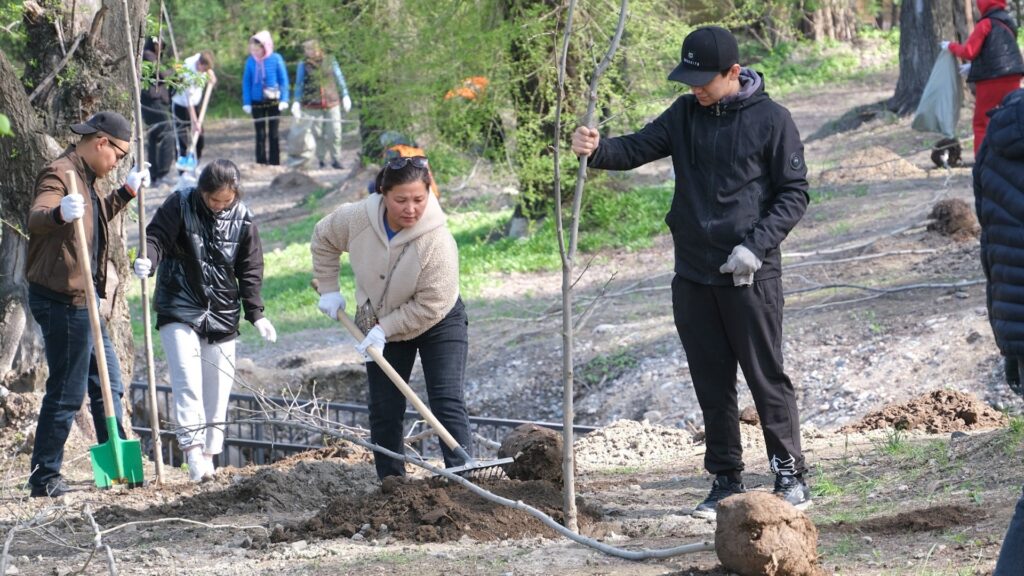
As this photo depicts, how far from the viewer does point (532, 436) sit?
534 centimetres

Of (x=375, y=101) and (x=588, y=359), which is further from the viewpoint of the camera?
(x=375, y=101)

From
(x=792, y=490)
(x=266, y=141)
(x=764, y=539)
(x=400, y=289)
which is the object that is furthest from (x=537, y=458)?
(x=266, y=141)

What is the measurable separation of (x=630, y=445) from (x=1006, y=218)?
3613 millimetres

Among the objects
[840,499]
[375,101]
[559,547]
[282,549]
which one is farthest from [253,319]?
[375,101]

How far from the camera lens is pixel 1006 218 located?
10.9ft

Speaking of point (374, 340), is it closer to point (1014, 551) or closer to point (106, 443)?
point (106, 443)

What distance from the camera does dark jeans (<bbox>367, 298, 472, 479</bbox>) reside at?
527cm

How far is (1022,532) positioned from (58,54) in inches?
224

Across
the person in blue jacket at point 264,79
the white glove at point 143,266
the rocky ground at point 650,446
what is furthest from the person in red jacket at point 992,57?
the person in blue jacket at point 264,79

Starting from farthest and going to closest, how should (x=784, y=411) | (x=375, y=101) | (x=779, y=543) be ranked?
(x=375, y=101) < (x=784, y=411) < (x=779, y=543)

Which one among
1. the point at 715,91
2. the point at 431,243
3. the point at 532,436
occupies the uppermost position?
the point at 715,91

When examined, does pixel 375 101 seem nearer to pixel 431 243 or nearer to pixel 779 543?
pixel 431 243

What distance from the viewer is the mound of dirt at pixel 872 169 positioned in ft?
41.3

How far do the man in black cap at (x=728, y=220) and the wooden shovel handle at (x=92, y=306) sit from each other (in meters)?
2.39
